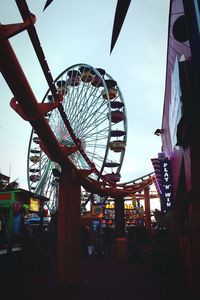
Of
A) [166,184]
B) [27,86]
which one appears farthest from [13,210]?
[27,86]

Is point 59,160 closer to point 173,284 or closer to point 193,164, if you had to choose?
point 193,164

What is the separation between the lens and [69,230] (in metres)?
7.00

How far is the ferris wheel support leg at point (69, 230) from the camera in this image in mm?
6773

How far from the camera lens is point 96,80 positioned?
17.3 meters

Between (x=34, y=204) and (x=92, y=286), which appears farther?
(x=34, y=204)

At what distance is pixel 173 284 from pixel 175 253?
768 millimetres

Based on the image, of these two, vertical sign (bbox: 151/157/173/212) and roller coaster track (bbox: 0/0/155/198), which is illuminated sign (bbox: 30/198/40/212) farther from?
roller coaster track (bbox: 0/0/155/198)

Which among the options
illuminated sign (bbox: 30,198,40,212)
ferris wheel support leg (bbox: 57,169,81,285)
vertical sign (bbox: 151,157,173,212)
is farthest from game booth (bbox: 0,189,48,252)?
vertical sign (bbox: 151,157,173,212)

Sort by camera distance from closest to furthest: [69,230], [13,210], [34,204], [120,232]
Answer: [69,230], [13,210], [34,204], [120,232]

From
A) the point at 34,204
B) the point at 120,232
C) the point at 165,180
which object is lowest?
the point at 120,232

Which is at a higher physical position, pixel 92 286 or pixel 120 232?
pixel 120 232

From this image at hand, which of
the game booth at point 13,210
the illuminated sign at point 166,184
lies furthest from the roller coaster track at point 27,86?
the illuminated sign at point 166,184

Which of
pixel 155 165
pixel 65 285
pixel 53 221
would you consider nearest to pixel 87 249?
pixel 53 221

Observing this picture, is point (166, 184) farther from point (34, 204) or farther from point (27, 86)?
point (27, 86)
